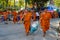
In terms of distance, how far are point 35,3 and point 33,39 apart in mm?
36130

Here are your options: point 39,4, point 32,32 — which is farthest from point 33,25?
point 39,4

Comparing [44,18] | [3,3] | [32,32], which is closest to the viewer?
[44,18]

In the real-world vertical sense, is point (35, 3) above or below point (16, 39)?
below

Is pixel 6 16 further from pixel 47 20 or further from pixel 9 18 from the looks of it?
pixel 47 20

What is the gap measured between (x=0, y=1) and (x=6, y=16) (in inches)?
928

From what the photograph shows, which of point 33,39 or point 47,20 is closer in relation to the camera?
point 33,39

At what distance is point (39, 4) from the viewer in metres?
48.5

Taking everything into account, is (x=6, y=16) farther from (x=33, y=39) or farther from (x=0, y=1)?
(x=0, y=1)

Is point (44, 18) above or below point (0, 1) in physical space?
above

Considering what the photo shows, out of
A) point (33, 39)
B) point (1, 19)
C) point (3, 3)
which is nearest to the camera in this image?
point (33, 39)

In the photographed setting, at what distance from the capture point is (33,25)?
17.0m

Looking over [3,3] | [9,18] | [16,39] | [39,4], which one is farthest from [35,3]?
[16,39]

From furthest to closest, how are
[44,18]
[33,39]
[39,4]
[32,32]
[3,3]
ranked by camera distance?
[3,3]
[39,4]
[32,32]
[44,18]
[33,39]

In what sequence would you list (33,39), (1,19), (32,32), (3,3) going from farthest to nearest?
(3,3), (1,19), (32,32), (33,39)
